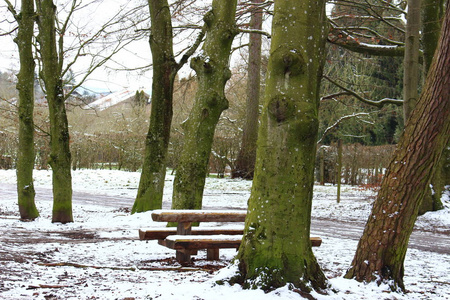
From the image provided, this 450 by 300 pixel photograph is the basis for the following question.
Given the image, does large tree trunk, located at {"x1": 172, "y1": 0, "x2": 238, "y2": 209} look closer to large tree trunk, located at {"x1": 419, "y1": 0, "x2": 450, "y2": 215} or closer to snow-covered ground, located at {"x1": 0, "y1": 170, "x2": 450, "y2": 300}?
snow-covered ground, located at {"x1": 0, "y1": 170, "x2": 450, "y2": 300}

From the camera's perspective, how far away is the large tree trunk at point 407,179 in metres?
4.50

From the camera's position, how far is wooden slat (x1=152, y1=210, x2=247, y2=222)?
5.99 metres

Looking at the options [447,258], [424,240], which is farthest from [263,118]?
[424,240]

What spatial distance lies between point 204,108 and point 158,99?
265 centimetres

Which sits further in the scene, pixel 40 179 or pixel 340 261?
pixel 40 179

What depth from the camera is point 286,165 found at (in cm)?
425

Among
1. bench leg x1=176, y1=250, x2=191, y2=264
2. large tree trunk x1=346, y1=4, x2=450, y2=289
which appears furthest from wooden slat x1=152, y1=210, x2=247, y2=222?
large tree trunk x1=346, y1=4, x2=450, y2=289

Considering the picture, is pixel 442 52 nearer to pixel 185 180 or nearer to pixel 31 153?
pixel 185 180

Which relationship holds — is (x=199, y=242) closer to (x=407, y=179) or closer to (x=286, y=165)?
(x=286, y=165)

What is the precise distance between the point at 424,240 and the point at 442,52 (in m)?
6.34

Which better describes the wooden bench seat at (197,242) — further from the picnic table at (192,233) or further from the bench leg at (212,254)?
the bench leg at (212,254)

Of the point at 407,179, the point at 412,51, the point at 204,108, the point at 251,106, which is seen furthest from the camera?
the point at 251,106

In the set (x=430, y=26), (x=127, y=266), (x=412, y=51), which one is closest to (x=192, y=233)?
(x=127, y=266)

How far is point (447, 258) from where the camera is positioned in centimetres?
766
